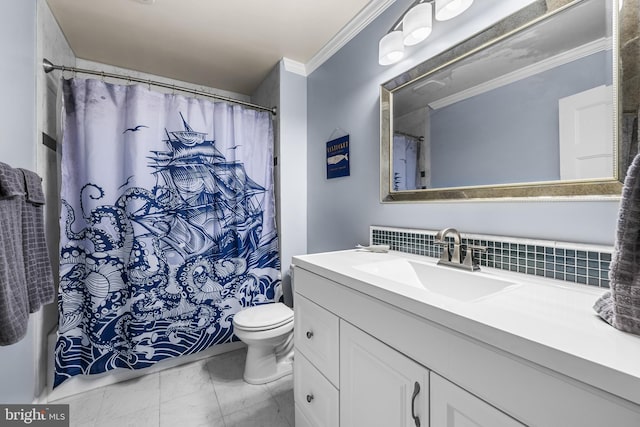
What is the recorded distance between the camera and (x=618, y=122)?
750 mm

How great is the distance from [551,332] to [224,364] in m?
2.00

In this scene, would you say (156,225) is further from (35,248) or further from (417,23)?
(417,23)

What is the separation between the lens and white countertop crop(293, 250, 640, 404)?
0.40 metres

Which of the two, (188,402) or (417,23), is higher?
(417,23)

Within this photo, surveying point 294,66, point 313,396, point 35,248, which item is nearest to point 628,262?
point 313,396

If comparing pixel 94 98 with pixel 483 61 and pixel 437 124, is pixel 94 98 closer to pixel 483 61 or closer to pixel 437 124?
pixel 437 124

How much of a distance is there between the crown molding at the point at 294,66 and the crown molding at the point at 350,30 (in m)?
0.08

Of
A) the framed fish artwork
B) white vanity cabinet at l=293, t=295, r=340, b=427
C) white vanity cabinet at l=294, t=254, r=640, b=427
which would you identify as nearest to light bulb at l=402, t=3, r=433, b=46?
the framed fish artwork

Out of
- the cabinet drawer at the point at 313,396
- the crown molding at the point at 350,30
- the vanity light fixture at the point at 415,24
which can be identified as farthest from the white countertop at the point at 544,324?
the crown molding at the point at 350,30

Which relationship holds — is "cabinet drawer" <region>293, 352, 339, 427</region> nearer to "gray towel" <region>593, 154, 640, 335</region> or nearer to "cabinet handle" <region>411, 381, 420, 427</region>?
"cabinet handle" <region>411, 381, 420, 427</region>

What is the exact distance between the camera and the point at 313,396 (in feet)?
3.66

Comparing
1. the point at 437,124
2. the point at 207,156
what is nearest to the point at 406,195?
the point at 437,124

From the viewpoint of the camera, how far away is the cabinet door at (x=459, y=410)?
52 cm

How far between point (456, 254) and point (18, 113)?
2.06m
